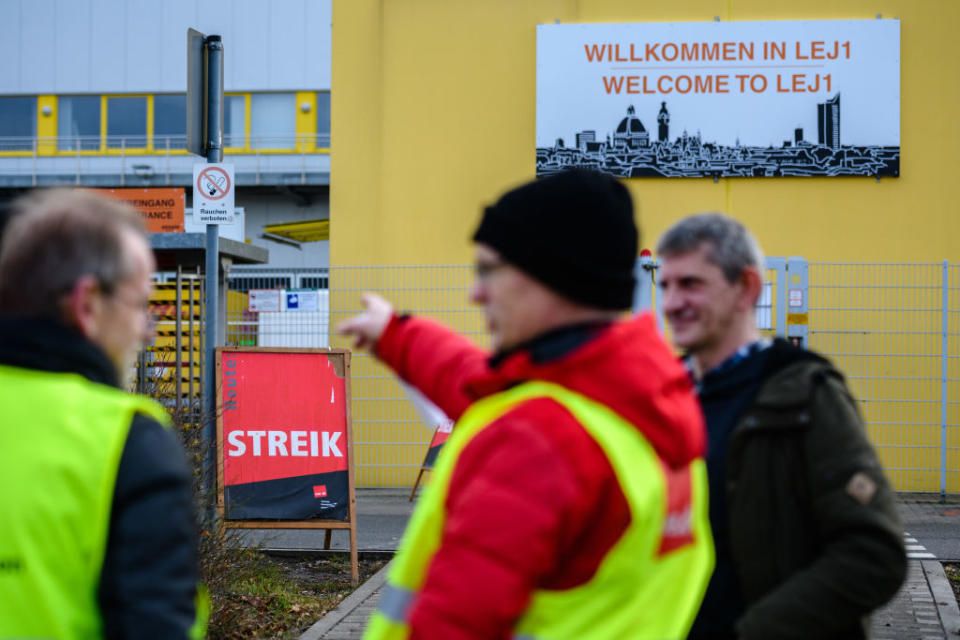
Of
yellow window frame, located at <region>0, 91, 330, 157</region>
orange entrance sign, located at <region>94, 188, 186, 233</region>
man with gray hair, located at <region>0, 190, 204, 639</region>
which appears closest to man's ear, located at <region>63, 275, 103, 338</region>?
man with gray hair, located at <region>0, 190, 204, 639</region>

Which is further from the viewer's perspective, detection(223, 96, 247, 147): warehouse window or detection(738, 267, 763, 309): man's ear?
detection(223, 96, 247, 147): warehouse window

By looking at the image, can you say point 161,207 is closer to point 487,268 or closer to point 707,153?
point 707,153

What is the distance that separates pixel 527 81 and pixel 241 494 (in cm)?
589

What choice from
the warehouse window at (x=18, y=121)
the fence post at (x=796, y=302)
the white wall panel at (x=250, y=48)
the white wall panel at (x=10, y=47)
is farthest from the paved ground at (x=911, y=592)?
the warehouse window at (x=18, y=121)

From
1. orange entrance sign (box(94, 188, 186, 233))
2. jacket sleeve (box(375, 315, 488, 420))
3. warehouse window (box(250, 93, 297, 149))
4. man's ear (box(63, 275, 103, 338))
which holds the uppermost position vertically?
warehouse window (box(250, 93, 297, 149))

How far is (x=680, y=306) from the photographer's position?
253cm

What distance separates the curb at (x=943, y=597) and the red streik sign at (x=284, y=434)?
387 cm

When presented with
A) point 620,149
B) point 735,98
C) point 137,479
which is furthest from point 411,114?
point 137,479

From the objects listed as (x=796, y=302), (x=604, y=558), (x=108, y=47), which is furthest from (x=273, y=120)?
(x=604, y=558)

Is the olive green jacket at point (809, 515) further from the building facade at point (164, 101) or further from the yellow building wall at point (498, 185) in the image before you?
the building facade at point (164, 101)

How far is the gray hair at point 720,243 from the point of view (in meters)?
2.51

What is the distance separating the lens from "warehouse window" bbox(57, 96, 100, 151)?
2792 cm

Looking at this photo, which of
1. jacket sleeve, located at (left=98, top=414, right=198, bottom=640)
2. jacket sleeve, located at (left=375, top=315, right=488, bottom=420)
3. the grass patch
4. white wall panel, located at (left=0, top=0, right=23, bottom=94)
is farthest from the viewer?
white wall panel, located at (left=0, top=0, right=23, bottom=94)

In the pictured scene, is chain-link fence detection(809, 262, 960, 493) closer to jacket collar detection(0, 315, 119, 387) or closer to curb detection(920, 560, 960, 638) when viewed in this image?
curb detection(920, 560, 960, 638)
